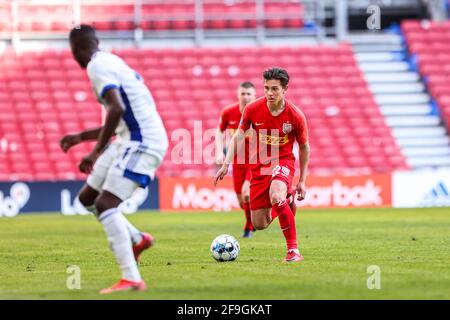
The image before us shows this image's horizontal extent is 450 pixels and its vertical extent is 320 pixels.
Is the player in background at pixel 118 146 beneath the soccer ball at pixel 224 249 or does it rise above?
above

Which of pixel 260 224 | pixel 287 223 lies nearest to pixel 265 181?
pixel 260 224

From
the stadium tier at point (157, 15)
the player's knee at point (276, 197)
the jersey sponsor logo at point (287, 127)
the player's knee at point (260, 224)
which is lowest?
the player's knee at point (260, 224)

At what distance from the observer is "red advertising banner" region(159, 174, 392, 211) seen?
25.5 m

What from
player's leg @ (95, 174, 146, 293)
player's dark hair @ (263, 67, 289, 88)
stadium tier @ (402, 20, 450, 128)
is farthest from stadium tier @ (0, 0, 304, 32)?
player's leg @ (95, 174, 146, 293)

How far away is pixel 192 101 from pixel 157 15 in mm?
3171

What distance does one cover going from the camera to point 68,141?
9.28 m

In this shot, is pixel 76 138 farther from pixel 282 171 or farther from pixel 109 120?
pixel 282 171

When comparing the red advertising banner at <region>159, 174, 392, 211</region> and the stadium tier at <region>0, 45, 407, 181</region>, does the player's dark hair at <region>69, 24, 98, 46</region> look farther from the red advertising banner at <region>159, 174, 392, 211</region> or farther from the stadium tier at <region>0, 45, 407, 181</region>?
the stadium tier at <region>0, 45, 407, 181</region>

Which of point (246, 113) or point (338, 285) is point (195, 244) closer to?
point (246, 113)

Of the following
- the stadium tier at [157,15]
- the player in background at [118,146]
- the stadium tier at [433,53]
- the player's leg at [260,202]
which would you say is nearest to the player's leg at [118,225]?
the player in background at [118,146]

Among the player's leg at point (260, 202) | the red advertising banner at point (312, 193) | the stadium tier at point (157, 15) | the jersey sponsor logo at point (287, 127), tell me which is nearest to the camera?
the jersey sponsor logo at point (287, 127)

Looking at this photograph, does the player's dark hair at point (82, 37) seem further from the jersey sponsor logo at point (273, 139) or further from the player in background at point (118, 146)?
the jersey sponsor logo at point (273, 139)

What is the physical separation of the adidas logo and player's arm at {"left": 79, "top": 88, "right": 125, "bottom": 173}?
18.1m

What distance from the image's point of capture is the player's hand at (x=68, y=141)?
9273mm
